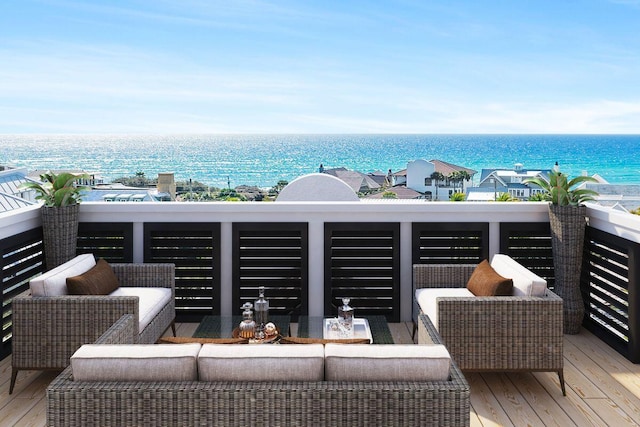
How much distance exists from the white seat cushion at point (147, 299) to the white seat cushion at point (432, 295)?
1785mm

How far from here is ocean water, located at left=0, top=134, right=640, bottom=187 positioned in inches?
1737

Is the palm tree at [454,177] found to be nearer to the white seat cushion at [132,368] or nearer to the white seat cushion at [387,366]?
the white seat cushion at [387,366]

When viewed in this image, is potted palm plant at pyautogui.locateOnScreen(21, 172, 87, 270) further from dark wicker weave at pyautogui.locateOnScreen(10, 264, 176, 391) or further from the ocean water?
the ocean water

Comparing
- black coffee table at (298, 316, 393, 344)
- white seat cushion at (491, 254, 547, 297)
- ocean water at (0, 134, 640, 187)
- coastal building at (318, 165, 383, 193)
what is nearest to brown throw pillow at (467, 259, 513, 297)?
white seat cushion at (491, 254, 547, 297)

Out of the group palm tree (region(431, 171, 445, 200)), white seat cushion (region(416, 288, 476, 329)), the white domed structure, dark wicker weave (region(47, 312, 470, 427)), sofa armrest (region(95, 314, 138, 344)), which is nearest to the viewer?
dark wicker weave (region(47, 312, 470, 427))

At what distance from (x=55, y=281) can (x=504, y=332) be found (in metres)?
2.74

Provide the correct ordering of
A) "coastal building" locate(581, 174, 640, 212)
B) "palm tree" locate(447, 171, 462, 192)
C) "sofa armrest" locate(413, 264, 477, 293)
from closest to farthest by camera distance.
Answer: "sofa armrest" locate(413, 264, 477, 293) → "coastal building" locate(581, 174, 640, 212) → "palm tree" locate(447, 171, 462, 192)

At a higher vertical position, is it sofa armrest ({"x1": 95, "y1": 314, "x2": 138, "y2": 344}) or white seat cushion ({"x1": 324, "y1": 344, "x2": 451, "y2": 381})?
white seat cushion ({"x1": 324, "y1": 344, "x2": 451, "y2": 381})

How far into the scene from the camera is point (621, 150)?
46.9 meters

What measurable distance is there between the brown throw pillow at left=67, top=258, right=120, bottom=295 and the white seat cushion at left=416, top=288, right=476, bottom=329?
2.13 meters

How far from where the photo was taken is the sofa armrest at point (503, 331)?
3.78m

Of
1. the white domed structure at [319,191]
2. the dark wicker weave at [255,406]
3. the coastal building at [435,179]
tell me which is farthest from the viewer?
the coastal building at [435,179]

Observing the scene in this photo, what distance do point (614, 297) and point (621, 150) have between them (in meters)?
46.8

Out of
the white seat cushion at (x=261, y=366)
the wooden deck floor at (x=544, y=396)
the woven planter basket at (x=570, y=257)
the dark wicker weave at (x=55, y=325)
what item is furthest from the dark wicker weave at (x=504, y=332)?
the dark wicker weave at (x=55, y=325)
